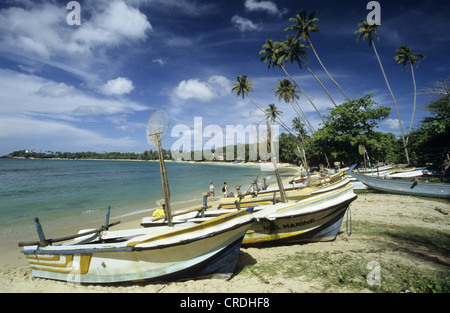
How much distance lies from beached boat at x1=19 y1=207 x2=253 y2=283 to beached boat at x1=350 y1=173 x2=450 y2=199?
1409cm

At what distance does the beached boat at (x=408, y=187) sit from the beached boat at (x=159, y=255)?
1409cm

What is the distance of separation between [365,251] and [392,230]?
289cm

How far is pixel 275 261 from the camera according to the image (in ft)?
18.8

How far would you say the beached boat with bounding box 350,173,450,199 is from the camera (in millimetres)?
12180

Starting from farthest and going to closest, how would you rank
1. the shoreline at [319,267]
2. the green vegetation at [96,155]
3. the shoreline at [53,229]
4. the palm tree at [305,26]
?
the green vegetation at [96,155] < the palm tree at [305,26] < the shoreline at [53,229] < the shoreline at [319,267]

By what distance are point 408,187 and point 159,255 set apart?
16.1 metres

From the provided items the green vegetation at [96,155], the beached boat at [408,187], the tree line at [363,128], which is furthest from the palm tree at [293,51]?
the green vegetation at [96,155]

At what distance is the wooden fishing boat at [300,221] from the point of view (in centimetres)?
619

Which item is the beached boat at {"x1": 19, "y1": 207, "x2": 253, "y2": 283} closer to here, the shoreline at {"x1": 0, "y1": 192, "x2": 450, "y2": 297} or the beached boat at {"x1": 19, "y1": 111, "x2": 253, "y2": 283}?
the beached boat at {"x1": 19, "y1": 111, "x2": 253, "y2": 283}

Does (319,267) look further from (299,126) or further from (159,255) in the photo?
(299,126)

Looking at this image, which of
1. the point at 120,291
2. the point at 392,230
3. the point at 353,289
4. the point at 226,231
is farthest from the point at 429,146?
the point at 120,291

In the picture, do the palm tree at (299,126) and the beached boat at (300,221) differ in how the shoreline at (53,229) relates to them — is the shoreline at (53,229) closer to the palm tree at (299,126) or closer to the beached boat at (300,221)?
the beached boat at (300,221)

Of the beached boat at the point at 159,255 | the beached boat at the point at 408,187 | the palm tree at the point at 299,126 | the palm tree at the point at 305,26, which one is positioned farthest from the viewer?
the palm tree at the point at 299,126

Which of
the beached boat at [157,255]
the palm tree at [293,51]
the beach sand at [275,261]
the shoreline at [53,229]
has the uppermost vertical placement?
the palm tree at [293,51]
